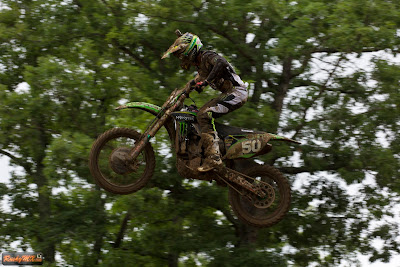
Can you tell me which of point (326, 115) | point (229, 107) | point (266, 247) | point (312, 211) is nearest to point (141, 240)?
point (266, 247)

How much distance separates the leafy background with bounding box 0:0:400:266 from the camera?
12688 mm

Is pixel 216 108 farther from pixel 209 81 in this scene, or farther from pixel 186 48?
pixel 186 48

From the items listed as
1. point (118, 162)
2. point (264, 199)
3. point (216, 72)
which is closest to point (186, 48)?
point (216, 72)

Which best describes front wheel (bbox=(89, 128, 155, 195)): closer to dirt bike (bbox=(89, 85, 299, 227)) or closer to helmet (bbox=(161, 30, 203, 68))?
dirt bike (bbox=(89, 85, 299, 227))

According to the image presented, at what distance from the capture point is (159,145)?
1287 centimetres

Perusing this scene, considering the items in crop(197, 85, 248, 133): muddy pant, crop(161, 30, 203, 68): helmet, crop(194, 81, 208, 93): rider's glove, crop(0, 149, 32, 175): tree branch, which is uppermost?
crop(161, 30, 203, 68): helmet

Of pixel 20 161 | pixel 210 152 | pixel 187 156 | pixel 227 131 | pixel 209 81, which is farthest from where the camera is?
pixel 20 161

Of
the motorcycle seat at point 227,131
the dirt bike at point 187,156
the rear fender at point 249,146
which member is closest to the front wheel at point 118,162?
the dirt bike at point 187,156

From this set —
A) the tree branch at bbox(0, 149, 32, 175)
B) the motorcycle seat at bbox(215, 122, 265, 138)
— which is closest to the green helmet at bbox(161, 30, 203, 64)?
the motorcycle seat at bbox(215, 122, 265, 138)

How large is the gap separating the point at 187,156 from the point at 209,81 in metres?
1.11

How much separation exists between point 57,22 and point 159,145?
4227 mm

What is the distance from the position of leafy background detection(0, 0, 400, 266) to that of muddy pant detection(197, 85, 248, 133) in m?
2.70

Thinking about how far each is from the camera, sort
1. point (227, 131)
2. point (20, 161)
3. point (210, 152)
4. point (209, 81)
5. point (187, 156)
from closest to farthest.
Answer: point (209, 81) → point (210, 152) → point (187, 156) → point (227, 131) → point (20, 161)

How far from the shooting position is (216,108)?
924cm
